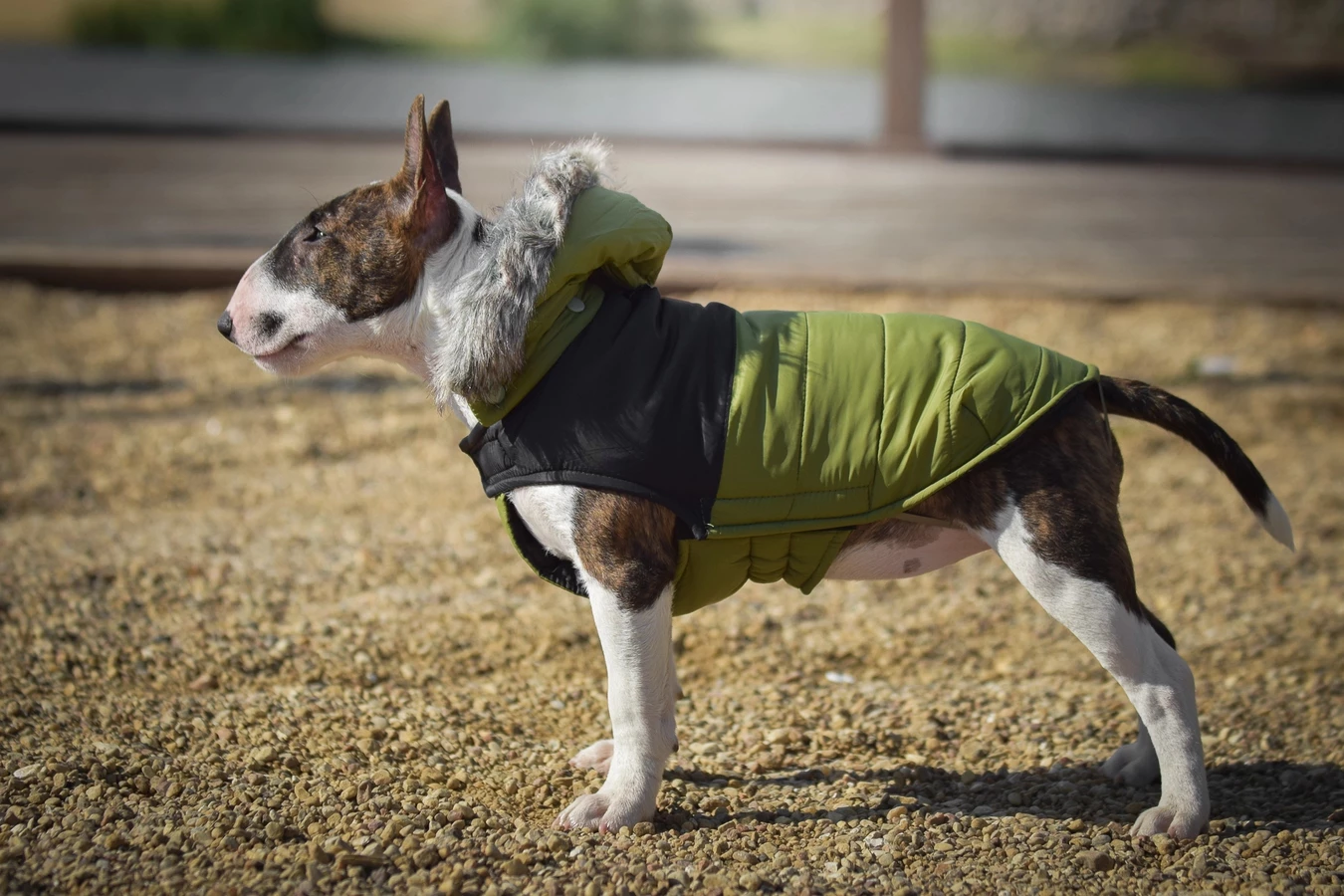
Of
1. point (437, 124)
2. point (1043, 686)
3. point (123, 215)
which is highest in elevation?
point (437, 124)

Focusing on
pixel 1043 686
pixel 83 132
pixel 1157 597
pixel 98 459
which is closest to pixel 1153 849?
pixel 1043 686

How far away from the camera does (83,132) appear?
41.5ft

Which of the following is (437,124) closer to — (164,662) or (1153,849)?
(164,662)

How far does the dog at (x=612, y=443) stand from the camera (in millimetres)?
3043

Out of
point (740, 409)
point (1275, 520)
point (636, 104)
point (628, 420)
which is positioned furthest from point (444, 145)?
point (636, 104)

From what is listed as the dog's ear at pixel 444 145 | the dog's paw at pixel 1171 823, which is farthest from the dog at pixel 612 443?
the dog's ear at pixel 444 145

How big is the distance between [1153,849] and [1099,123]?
36.6ft

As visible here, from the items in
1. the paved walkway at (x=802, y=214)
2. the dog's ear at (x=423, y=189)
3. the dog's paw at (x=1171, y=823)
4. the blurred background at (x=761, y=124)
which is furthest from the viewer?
the blurred background at (x=761, y=124)

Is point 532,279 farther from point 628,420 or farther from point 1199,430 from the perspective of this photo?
point 1199,430

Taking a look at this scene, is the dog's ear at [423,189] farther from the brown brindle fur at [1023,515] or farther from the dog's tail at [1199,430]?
the dog's tail at [1199,430]

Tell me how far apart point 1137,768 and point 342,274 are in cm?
239

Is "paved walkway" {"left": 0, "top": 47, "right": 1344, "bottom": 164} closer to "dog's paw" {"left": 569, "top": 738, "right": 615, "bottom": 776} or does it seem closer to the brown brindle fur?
"dog's paw" {"left": 569, "top": 738, "right": 615, "bottom": 776}

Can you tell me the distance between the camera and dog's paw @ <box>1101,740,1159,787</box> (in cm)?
361

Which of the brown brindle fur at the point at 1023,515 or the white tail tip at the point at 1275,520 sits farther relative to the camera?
the white tail tip at the point at 1275,520
